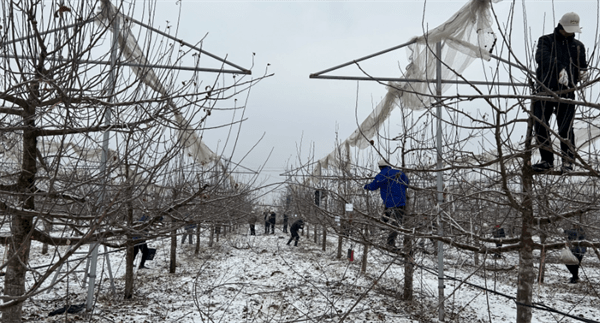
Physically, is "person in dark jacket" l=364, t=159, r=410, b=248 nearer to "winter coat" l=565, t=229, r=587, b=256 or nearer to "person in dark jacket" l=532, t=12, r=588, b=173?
"person in dark jacket" l=532, t=12, r=588, b=173

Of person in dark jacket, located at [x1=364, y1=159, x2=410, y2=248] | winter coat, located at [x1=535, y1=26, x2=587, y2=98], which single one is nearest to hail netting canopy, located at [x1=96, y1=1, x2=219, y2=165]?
person in dark jacket, located at [x1=364, y1=159, x2=410, y2=248]

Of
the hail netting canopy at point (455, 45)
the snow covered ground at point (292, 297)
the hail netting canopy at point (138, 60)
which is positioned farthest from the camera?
the snow covered ground at point (292, 297)

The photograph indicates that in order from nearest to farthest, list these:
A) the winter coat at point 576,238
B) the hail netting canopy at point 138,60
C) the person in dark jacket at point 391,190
Result: the hail netting canopy at point 138,60
the winter coat at point 576,238
the person in dark jacket at point 391,190

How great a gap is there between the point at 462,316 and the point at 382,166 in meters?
3.02

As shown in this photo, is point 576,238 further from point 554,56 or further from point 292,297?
point 292,297

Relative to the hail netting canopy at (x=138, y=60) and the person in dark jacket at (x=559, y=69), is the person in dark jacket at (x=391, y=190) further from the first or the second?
the hail netting canopy at (x=138, y=60)

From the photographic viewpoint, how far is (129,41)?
397cm

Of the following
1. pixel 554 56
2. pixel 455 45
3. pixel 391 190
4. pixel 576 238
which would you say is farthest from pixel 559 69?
pixel 576 238

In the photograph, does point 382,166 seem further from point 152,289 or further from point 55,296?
point 55,296

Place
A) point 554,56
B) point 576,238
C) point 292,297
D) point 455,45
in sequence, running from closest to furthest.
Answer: point 554,56 → point 455,45 → point 576,238 → point 292,297

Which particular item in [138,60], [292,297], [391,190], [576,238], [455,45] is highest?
[455,45]

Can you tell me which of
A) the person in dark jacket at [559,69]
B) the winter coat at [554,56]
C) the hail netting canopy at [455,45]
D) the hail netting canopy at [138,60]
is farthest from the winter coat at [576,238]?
the hail netting canopy at [138,60]

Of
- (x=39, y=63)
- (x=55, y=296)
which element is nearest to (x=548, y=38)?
(x=39, y=63)

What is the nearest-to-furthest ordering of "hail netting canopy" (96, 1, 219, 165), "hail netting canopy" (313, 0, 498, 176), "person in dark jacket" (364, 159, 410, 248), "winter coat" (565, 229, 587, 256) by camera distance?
"hail netting canopy" (96, 1, 219, 165)
"winter coat" (565, 229, 587, 256)
"hail netting canopy" (313, 0, 498, 176)
"person in dark jacket" (364, 159, 410, 248)
